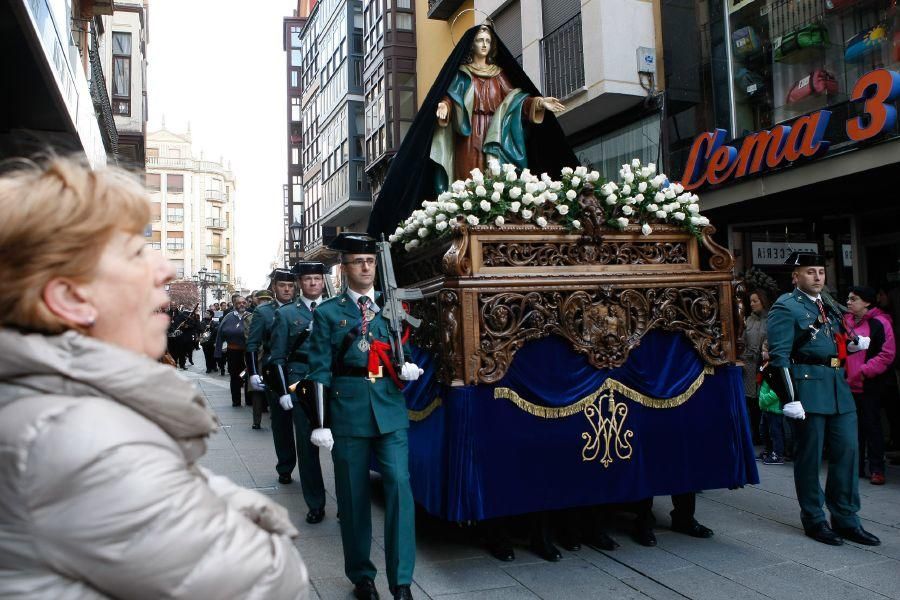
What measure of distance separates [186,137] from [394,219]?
101 meters

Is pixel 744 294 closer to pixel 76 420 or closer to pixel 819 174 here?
pixel 819 174

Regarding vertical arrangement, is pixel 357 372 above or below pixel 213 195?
below

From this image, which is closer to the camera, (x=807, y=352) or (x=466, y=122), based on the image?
(x=807, y=352)

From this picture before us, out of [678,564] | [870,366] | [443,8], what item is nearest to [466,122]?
[678,564]

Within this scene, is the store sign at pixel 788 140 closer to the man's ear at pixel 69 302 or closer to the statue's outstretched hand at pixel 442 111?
the statue's outstretched hand at pixel 442 111

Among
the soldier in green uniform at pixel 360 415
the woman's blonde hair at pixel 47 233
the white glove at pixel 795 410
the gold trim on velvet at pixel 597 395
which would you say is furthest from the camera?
the white glove at pixel 795 410

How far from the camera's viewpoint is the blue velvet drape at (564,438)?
461 centimetres

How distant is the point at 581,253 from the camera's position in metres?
5.14

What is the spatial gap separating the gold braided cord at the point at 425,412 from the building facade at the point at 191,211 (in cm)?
8201

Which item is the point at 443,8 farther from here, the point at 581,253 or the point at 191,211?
the point at 191,211

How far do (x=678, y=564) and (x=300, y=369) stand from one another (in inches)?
140

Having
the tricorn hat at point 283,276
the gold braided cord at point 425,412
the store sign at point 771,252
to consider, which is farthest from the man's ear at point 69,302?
the store sign at point 771,252

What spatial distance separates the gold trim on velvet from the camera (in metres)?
4.76

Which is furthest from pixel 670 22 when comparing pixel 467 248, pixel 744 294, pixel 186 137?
pixel 186 137
